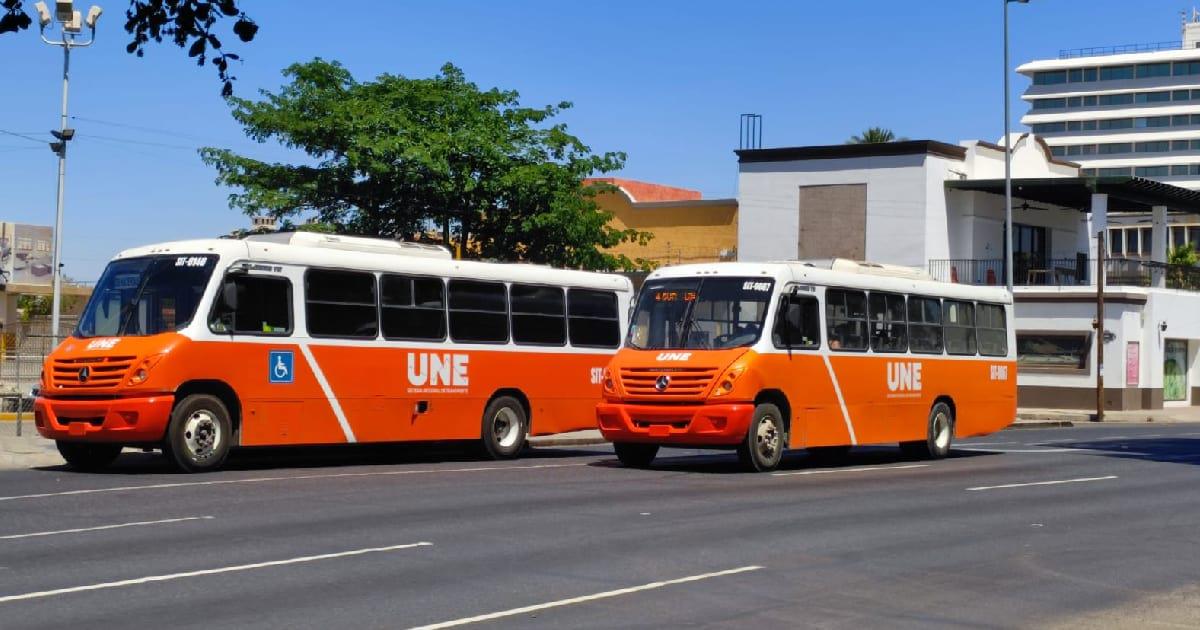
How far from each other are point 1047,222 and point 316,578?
2167 inches

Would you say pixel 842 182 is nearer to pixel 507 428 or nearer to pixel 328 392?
pixel 507 428

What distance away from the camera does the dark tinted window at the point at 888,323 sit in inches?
923

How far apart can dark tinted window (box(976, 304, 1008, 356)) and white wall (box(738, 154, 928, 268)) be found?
27.5m

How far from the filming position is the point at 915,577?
1112cm

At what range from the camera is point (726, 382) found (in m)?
19.8

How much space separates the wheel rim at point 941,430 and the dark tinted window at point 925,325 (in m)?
1.10

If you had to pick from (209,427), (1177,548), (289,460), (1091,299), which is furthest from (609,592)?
(1091,299)

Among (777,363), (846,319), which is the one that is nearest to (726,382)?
(777,363)

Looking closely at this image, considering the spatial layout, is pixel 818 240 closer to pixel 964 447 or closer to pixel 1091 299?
pixel 1091 299

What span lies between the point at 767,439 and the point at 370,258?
6.12 meters

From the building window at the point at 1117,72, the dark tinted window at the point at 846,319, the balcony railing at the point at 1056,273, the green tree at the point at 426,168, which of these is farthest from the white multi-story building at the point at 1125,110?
the dark tinted window at the point at 846,319

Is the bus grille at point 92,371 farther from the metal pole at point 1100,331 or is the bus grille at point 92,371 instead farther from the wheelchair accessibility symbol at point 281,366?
the metal pole at point 1100,331

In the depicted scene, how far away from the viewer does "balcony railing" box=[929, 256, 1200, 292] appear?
55.3 metres

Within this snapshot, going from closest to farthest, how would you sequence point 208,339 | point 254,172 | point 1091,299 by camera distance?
point 208,339 → point 254,172 → point 1091,299
